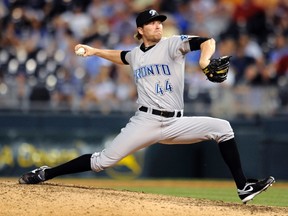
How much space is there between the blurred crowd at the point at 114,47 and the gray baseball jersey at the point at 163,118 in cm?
544

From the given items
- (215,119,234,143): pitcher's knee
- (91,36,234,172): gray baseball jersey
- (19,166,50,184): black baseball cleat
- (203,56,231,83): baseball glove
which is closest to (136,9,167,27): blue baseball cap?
(91,36,234,172): gray baseball jersey

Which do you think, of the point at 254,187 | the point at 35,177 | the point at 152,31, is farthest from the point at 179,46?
the point at 35,177

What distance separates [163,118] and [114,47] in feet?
22.7

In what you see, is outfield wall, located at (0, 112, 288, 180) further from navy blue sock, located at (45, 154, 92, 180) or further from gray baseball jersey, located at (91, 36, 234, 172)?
gray baseball jersey, located at (91, 36, 234, 172)

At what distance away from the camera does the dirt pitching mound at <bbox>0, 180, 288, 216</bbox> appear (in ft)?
20.9

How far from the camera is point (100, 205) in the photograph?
6488mm

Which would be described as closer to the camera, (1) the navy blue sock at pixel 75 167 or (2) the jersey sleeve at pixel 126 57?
(1) the navy blue sock at pixel 75 167

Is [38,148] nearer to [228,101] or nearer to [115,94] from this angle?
[115,94]

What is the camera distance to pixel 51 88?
12.8m

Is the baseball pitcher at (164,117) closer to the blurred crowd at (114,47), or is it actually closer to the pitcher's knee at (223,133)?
the pitcher's knee at (223,133)

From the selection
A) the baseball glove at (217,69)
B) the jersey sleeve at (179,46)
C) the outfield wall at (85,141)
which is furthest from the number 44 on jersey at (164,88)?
the outfield wall at (85,141)

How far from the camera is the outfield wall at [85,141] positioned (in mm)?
13227

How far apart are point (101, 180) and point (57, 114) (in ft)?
4.47

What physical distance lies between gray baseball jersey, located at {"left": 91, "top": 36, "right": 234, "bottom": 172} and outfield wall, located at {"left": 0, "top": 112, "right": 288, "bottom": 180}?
6.16 m
